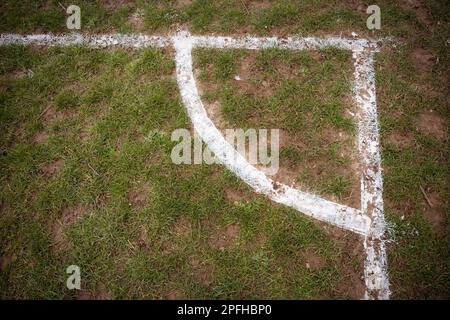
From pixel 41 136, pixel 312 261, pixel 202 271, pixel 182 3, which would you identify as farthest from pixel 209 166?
pixel 182 3

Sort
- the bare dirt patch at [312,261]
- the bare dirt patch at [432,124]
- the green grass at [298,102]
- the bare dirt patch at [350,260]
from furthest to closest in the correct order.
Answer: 1. the bare dirt patch at [432,124]
2. the green grass at [298,102]
3. the bare dirt patch at [312,261]
4. the bare dirt patch at [350,260]

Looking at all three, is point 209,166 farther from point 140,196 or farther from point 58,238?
point 58,238

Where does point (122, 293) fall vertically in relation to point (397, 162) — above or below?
below

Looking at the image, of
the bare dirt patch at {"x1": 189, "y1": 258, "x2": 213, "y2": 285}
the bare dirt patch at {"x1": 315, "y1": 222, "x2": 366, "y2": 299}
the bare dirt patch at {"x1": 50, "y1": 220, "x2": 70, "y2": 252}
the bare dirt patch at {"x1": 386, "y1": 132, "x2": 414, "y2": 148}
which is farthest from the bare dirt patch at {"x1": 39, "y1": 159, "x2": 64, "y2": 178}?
the bare dirt patch at {"x1": 386, "y1": 132, "x2": 414, "y2": 148}

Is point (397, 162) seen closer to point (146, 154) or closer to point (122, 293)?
point (146, 154)

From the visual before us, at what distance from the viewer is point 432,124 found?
388cm

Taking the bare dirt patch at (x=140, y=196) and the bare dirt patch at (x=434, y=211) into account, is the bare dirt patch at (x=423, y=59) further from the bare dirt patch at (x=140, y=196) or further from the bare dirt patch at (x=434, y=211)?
the bare dirt patch at (x=140, y=196)

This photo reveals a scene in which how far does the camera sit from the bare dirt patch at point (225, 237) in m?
3.39

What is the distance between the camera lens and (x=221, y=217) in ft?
11.5

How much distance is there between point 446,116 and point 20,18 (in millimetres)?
5514

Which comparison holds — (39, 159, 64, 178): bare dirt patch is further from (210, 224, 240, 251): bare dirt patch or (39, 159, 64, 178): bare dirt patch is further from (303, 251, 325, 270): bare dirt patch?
(303, 251, 325, 270): bare dirt patch

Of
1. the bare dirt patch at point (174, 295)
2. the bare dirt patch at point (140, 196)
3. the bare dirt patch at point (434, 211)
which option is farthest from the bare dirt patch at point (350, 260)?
the bare dirt patch at point (140, 196)

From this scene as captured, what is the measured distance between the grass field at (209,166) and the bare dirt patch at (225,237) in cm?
1
